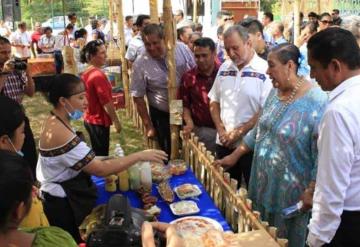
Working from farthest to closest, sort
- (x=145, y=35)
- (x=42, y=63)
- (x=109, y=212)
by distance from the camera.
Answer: (x=42, y=63), (x=145, y=35), (x=109, y=212)

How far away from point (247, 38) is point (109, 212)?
2.16m

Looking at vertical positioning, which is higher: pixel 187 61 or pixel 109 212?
pixel 187 61

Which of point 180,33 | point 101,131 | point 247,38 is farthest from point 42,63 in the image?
point 247,38

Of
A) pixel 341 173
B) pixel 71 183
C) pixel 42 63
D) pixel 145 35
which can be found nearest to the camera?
pixel 341 173

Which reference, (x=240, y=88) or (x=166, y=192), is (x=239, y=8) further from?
(x=166, y=192)

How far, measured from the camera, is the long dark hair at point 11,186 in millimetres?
1192

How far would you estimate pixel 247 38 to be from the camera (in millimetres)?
3195

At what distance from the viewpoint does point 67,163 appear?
2340 mm

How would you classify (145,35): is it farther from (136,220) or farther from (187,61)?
(136,220)

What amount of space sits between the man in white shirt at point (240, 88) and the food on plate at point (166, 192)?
689 millimetres

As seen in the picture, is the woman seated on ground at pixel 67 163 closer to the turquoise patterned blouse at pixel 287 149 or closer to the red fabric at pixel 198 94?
the turquoise patterned blouse at pixel 287 149

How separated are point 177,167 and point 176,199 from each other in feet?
1.86

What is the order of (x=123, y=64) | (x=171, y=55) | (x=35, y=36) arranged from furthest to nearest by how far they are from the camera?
(x=35, y=36), (x=123, y=64), (x=171, y=55)

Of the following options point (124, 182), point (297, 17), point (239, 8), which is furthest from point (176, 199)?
point (239, 8)
